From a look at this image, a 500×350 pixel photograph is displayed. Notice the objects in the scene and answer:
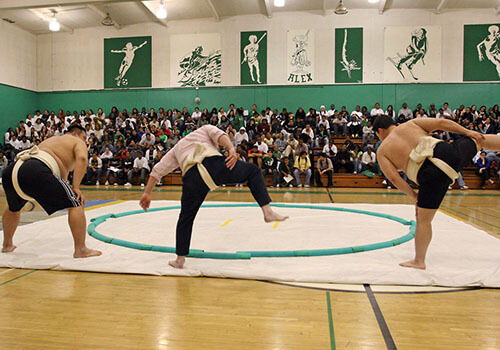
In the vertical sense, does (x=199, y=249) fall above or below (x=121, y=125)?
below

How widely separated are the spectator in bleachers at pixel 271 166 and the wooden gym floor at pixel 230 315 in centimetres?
771

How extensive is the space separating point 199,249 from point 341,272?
123 cm

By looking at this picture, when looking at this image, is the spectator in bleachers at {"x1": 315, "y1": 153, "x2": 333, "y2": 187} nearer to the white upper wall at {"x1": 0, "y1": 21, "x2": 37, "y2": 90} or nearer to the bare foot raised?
the bare foot raised

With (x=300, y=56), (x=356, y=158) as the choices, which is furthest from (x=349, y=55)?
(x=356, y=158)

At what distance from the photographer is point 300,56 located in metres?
15.0

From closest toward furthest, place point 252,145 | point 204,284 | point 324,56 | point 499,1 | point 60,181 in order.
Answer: point 204,284
point 60,181
point 252,145
point 499,1
point 324,56

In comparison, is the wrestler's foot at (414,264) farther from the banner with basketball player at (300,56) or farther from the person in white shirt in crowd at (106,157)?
the banner with basketball player at (300,56)

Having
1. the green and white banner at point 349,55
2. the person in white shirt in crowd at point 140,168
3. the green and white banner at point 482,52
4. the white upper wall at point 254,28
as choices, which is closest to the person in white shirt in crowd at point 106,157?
the person in white shirt in crowd at point 140,168

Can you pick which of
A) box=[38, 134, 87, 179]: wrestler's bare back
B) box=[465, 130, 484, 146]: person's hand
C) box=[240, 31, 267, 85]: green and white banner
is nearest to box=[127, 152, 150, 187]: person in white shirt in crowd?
box=[240, 31, 267, 85]: green and white banner

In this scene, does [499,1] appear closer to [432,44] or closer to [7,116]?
[432,44]

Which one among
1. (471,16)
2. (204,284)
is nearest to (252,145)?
(204,284)

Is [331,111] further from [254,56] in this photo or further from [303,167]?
[303,167]

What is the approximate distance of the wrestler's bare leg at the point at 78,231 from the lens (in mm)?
2721

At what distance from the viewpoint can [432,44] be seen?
1420cm
